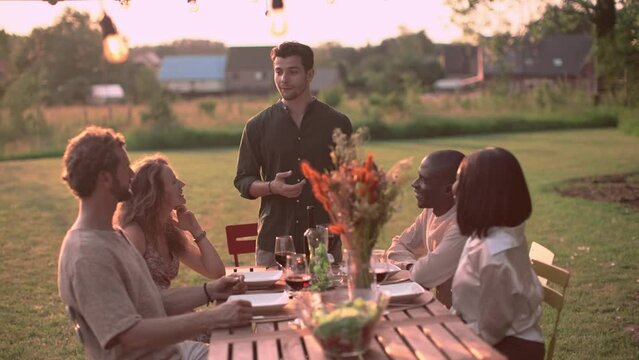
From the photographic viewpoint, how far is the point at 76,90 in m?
53.5

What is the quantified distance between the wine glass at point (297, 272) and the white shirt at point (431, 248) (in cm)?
55

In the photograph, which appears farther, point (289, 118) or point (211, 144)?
point (211, 144)

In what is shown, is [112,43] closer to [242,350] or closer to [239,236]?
[239,236]

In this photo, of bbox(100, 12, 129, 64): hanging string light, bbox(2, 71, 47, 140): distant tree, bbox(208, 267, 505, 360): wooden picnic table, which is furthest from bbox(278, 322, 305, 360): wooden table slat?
bbox(2, 71, 47, 140): distant tree

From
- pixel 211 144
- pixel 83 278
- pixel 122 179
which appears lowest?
pixel 211 144

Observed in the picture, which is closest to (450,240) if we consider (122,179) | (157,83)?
(122,179)

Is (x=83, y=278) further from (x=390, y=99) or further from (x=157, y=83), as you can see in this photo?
(x=157, y=83)

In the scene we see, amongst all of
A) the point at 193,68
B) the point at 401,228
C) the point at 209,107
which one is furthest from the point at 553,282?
the point at 193,68

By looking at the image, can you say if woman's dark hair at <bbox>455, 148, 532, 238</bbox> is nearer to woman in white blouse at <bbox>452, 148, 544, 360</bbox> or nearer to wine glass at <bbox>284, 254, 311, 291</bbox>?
woman in white blouse at <bbox>452, 148, 544, 360</bbox>

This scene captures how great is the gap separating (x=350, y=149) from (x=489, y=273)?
2.62ft

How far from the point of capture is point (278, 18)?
17.9 feet

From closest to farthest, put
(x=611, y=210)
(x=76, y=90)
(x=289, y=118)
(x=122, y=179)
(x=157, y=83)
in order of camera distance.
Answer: (x=122, y=179)
(x=289, y=118)
(x=611, y=210)
(x=157, y=83)
(x=76, y=90)

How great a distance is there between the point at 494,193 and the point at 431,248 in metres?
1.24

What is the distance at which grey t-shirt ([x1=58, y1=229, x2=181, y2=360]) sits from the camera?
10.1 feet
